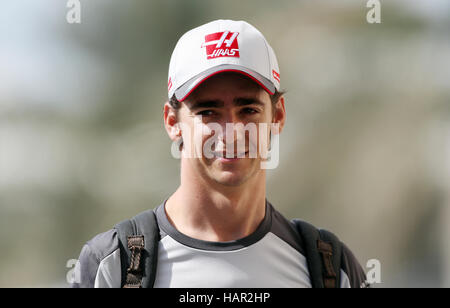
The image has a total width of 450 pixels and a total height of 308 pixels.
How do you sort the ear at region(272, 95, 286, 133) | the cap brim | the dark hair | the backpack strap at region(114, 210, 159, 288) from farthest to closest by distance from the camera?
the ear at region(272, 95, 286, 133) < the dark hair < the cap brim < the backpack strap at region(114, 210, 159, 288)

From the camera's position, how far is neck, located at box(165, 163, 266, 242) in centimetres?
228

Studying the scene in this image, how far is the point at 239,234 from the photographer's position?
2.32 meters

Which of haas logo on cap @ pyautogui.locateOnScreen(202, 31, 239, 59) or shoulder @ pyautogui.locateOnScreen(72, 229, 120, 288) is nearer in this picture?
shoulder @ pyautogui.locateOnScreen(72, 229, 120, 288)

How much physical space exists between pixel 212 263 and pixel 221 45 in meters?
1.06

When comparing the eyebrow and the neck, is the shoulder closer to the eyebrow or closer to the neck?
the neck

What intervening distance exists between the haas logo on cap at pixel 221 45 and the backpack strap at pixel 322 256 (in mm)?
1008

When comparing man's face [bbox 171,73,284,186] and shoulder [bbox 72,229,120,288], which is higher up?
man's face [bbox 171,73,284,186]

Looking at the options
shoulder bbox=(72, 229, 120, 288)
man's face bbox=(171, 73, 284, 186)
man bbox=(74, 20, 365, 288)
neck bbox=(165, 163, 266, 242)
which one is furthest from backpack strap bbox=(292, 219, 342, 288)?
shoulder bbox=(72, 229, 120, 288)

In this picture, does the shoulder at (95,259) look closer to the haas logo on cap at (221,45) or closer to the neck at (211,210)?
the neck at (211,210)

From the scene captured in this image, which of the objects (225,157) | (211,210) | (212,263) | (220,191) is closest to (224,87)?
(225,157)

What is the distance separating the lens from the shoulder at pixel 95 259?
2.11m

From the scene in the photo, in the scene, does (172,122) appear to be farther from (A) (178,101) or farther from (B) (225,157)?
(B) (225,157)

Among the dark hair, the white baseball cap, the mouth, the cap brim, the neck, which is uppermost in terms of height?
the white baseball cap
